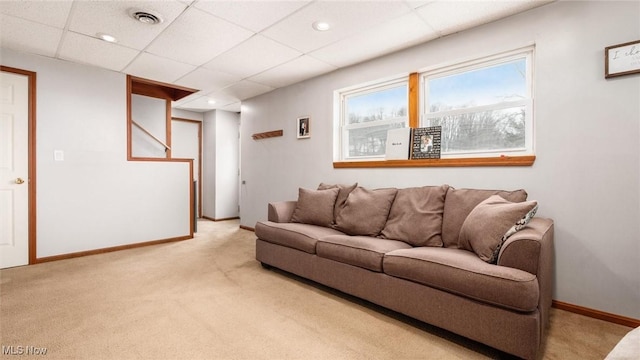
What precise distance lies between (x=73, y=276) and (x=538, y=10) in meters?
4.84

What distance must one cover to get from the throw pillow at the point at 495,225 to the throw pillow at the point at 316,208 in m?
1.52

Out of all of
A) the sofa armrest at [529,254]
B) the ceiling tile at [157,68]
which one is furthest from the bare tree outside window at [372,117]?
the ceiling tile at [157,68]

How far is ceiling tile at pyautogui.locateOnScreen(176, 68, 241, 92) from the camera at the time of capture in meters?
4.10

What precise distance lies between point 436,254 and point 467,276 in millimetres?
288

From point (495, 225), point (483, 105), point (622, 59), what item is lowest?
point (495, 225)

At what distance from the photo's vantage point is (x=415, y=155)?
315 cm

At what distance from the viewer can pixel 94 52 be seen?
11.1ft

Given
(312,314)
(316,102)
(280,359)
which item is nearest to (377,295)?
(312,314)

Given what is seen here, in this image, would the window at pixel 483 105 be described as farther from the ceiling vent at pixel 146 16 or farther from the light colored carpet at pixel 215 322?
the ceiling vent at pixel 146 16

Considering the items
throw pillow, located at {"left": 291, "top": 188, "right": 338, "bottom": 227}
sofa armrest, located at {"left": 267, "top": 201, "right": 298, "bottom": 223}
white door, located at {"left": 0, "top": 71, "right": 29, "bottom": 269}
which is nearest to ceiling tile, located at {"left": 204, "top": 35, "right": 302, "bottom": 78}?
throw pillow, located at {"left": 291, "top": 188, "right": 338, "bottom": 227}

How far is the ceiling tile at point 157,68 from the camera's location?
3.63 m

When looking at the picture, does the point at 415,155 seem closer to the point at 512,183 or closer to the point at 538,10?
the point at 512,183

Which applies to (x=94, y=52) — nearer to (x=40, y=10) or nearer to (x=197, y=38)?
(x=40, y=10)

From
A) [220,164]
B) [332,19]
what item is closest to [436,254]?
[332,19]
